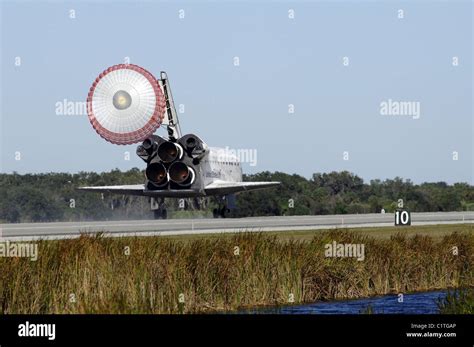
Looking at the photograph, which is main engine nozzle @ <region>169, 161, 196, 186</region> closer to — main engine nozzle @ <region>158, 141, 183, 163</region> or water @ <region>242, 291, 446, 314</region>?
main engine nozzle @ <region>158, 141, 183, 163</region>

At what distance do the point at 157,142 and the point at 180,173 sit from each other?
8.53 feet

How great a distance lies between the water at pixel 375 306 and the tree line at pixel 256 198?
44581 mm

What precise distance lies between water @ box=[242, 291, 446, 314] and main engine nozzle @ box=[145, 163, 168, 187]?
36.5m

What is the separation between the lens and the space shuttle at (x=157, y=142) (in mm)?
53906

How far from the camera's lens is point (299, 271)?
94.5 ft

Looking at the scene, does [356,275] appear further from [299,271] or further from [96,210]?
[96,210]

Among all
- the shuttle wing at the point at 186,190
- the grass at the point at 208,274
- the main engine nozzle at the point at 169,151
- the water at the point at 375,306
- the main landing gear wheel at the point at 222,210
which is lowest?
the water at the point at 375,306

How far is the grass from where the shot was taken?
23.8 meters

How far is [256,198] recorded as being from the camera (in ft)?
310

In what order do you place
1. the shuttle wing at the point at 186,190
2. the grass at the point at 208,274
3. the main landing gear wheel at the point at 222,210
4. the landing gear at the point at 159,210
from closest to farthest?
the grass at the point at 208,274 < the shuttle wing at the point at 186,190 < the landing gear at the point at 159,210 < the main landing gear wheel at the point at 222,210

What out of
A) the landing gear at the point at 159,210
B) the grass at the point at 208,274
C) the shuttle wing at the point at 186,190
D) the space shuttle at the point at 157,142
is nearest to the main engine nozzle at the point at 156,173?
the space shuttle at the point at 157,142

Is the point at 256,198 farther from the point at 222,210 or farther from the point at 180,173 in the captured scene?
the point at 180,173

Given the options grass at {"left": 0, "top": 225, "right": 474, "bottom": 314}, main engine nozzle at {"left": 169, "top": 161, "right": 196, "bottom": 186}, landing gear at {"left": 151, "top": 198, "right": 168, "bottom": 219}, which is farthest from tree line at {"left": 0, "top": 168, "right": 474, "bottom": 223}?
grass at {"left": 0, "top": 225, "right": 474, "bottom": 314}

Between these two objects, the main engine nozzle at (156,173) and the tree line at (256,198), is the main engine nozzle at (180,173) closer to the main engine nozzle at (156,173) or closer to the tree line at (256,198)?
the main engine nozzle at (156,173)
